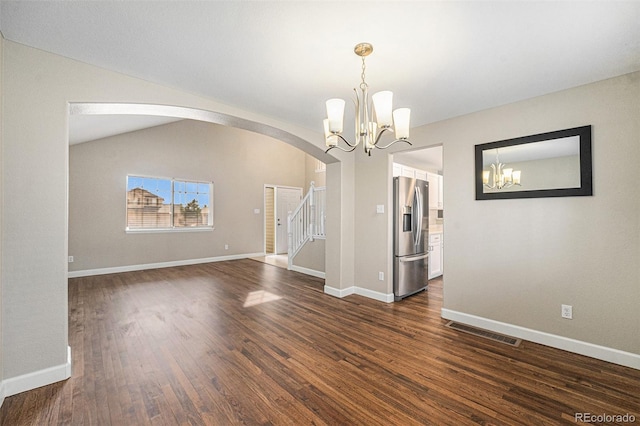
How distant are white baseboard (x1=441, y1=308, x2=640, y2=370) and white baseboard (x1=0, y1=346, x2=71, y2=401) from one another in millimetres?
3772

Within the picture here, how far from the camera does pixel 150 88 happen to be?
8.26ft

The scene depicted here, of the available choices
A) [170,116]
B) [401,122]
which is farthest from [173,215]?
[401,122]

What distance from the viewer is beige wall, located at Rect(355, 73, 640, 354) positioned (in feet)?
7.78

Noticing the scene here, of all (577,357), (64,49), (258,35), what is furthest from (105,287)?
(577,357)

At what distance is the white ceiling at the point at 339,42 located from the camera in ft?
5.35

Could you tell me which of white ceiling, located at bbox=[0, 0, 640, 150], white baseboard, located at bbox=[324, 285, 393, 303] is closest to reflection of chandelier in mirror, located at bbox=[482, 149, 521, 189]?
white ceiling, located at bbox=[0, 0, 640, 150]

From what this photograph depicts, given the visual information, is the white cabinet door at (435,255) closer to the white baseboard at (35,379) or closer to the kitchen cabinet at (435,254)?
the kitchen cabinet at (435,254)

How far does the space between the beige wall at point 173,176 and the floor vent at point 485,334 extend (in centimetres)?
609

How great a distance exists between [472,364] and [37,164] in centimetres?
376

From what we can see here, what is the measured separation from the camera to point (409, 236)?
430 cm

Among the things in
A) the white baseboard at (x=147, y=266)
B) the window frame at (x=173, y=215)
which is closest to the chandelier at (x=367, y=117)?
the window frame at (x=173, y=215)

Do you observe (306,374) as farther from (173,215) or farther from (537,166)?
(173,215)

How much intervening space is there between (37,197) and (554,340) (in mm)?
4600

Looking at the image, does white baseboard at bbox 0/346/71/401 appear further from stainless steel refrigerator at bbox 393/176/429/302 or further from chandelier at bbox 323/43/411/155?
stainless steel refrigerator at bbox 393/176/429/302
